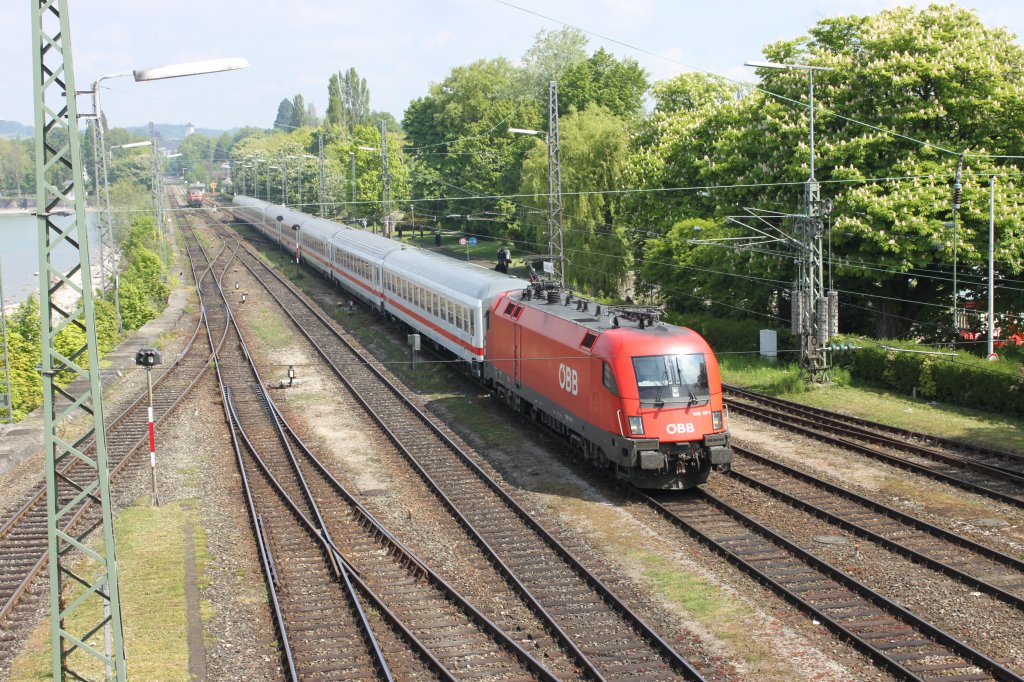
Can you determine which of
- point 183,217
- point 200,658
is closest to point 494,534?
point 200,658

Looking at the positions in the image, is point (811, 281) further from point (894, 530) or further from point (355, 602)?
point (355, 602)

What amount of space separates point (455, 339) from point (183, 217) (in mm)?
99368

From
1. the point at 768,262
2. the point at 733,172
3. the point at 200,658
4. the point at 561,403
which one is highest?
the point at 733,172

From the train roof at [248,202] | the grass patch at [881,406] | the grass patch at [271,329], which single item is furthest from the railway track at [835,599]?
the train roof at [248,202]

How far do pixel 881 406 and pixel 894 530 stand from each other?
1230cm

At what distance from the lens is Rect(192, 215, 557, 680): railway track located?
1395 cm

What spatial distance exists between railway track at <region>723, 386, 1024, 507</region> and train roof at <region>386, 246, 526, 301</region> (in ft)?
26.6

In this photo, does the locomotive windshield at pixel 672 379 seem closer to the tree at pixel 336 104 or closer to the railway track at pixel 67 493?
the railway track at pixel 67 493

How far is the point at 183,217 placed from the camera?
408 ft

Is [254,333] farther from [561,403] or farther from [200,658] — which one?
[200,658]

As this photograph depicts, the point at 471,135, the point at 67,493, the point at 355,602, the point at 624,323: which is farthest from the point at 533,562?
the point at 471,135

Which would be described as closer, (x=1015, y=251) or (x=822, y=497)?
(x=822, y=497)

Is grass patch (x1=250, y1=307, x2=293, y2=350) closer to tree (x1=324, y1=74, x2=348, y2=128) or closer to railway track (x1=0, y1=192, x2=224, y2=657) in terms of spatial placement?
railway track (x1=0, y1=192, x2=224, y2=657)

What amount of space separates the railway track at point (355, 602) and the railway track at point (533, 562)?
1.06m
